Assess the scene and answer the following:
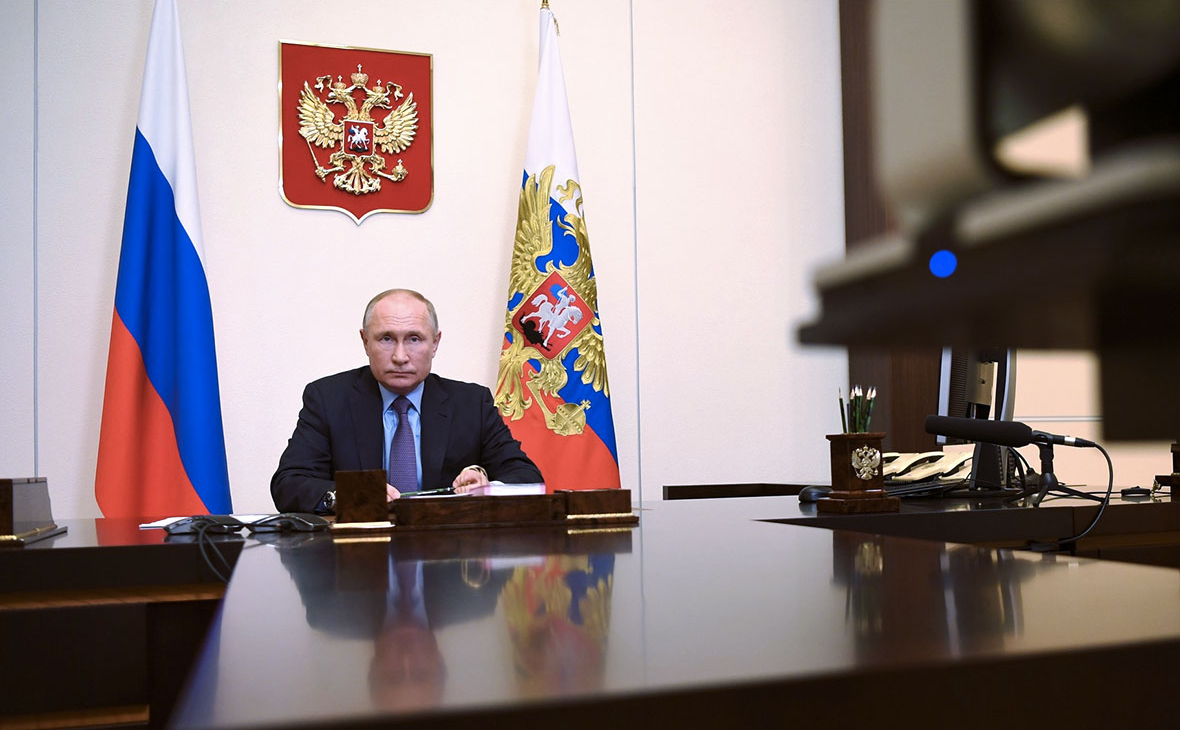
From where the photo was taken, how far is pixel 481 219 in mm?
4527

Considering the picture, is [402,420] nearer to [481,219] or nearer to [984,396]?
[481,219]

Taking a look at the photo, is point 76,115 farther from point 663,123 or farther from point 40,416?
point 663,123

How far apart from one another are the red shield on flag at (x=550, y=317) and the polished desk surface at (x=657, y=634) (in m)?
3.16

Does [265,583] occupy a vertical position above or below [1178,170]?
below

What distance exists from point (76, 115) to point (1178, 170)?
4526 mm

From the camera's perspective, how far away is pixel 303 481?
273cm

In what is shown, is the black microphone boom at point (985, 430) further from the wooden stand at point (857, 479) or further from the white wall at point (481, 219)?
the white wall at point (481, 219)

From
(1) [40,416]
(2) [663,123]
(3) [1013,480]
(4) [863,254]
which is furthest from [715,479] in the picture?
(4) [863,254]

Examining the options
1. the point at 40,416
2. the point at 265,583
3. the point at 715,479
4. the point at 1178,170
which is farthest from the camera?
the point at 715,479

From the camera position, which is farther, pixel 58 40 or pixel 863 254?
pixel 58 40

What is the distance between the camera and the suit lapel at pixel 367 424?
314 centimetres

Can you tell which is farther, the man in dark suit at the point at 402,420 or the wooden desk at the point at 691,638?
the man in dark suit at the point at 402,420

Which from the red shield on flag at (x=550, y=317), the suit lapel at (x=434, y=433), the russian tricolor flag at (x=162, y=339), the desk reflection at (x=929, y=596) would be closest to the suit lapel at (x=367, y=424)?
the suit lapel at (x=434, y=433)

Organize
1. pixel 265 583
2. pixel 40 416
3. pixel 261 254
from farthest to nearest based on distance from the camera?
pixel 261 254 < pixel 40 416 < pixel 265 583
